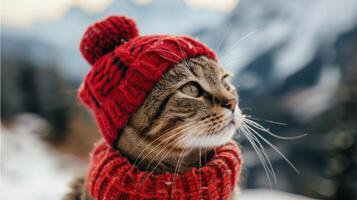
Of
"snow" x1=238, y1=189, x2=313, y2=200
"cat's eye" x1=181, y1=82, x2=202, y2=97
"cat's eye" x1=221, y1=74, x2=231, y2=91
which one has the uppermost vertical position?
"snow" x1=238, y1=189, x2=313, y2=200

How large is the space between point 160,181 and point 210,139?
0.55 ft

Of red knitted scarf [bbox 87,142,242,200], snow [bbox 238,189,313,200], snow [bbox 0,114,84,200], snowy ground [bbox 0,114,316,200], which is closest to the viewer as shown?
red knitted scarf [bbox 87,142,242,200]

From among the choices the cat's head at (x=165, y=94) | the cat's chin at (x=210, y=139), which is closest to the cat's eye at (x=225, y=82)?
the cat's head at (x=165, y=94)

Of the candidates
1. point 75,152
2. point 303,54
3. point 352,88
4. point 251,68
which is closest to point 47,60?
point 75,152

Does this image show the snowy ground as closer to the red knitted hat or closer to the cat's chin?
the red knitted hat

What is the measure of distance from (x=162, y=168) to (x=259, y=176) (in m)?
2.17

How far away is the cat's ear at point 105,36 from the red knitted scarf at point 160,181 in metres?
0.31

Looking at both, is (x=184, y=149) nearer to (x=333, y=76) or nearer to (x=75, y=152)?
(x=333, y=76)

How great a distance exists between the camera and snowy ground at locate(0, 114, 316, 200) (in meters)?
2.56

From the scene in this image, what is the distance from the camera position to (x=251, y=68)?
9.94 feet

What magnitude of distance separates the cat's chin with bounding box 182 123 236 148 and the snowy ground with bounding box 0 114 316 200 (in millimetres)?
1256

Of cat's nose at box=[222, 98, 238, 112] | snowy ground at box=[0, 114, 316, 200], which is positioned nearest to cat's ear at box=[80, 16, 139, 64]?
cat's nose at box=[222, 98, 238, 112]

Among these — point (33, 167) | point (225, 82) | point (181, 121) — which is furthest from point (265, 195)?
point (33, 167)

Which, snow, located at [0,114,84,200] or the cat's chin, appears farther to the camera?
snow, located at [0,114,84,200]
